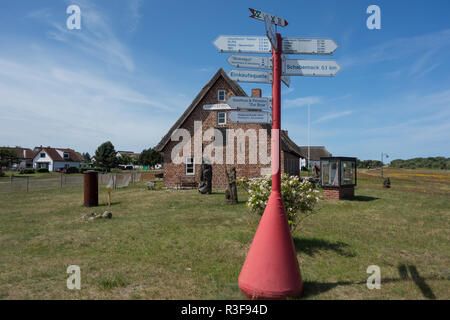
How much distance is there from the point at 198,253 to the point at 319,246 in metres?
2.93

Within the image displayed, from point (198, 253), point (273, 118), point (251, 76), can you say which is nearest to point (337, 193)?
point (198, 253)

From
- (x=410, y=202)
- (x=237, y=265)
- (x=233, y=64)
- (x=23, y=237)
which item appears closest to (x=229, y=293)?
(x=237, y=265)

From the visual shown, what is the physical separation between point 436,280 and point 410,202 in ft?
36.8

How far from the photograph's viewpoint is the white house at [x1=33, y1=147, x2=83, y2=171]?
7194 cm

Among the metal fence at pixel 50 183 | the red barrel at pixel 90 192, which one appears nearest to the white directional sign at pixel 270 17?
the red barrel at pixel 90 192

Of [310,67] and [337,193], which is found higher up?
[310,67]

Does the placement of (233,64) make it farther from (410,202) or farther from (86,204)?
(410,202)

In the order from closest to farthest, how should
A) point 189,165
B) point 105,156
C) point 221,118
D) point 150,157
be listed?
1. point 221,118
2. point 189,165
3. point 105,156
4. point 150,157

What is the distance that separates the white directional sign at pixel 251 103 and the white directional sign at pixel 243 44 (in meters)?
0.75

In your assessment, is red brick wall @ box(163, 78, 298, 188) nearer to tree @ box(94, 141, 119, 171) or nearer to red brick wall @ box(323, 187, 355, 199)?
red brick wall @ box(323, 187, 355, 199)

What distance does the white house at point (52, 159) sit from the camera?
71.9m

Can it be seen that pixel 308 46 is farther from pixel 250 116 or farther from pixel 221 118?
pixel 221 118

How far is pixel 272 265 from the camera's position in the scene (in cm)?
383

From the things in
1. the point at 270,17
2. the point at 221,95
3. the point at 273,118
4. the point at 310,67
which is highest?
A: the point at 221,95
